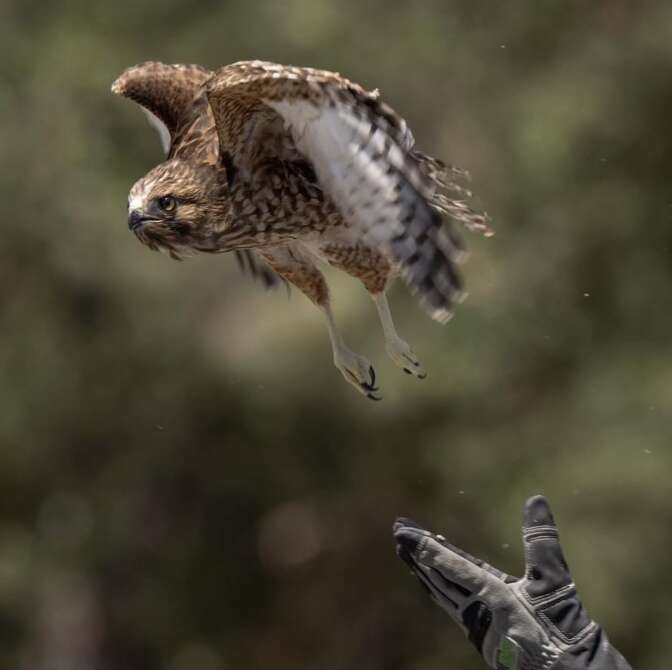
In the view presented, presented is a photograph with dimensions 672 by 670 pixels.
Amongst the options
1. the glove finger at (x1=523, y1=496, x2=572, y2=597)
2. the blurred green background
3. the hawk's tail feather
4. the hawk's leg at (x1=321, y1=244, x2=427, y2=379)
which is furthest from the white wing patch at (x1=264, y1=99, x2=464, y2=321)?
the blurred green background

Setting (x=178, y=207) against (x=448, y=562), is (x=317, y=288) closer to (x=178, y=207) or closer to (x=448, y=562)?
(x=178, y=207)

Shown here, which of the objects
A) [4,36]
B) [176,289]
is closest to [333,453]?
[176,289]

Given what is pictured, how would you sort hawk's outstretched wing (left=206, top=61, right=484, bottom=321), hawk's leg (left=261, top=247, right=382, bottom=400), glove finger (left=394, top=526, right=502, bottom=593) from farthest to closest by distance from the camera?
hawk's leg (left=261, top=247, right=382, bottom=400)
glove finger (left=394, top=526, right=502, bottom=593)
hawk's outstretched wing (left=206, top=61, right=484, bottom=321)

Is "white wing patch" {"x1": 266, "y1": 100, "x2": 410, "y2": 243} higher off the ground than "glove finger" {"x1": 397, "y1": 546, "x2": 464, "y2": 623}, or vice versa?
"white wing patch" {"x1": 266, "y1": 100, "x2": 410, "y2": 243}

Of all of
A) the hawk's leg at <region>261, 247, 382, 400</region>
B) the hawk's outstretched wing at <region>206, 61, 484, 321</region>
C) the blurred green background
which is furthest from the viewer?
the blurred green background

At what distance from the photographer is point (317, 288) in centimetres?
436

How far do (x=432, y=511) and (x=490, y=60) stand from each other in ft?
8.34

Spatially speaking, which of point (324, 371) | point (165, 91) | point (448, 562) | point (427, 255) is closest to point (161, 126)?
point (165, 91)

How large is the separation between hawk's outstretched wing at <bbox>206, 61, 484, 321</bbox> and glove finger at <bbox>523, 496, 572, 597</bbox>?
46cm

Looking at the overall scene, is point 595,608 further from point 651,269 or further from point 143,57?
point 143,57

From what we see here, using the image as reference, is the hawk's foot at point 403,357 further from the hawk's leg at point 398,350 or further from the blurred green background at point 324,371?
the blurred green background at point 324,371

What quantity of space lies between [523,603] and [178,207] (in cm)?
110

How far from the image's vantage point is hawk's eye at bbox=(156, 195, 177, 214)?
12.8ft

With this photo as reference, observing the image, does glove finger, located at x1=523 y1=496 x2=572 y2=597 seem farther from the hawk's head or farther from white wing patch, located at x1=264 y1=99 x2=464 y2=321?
the hawk's head
